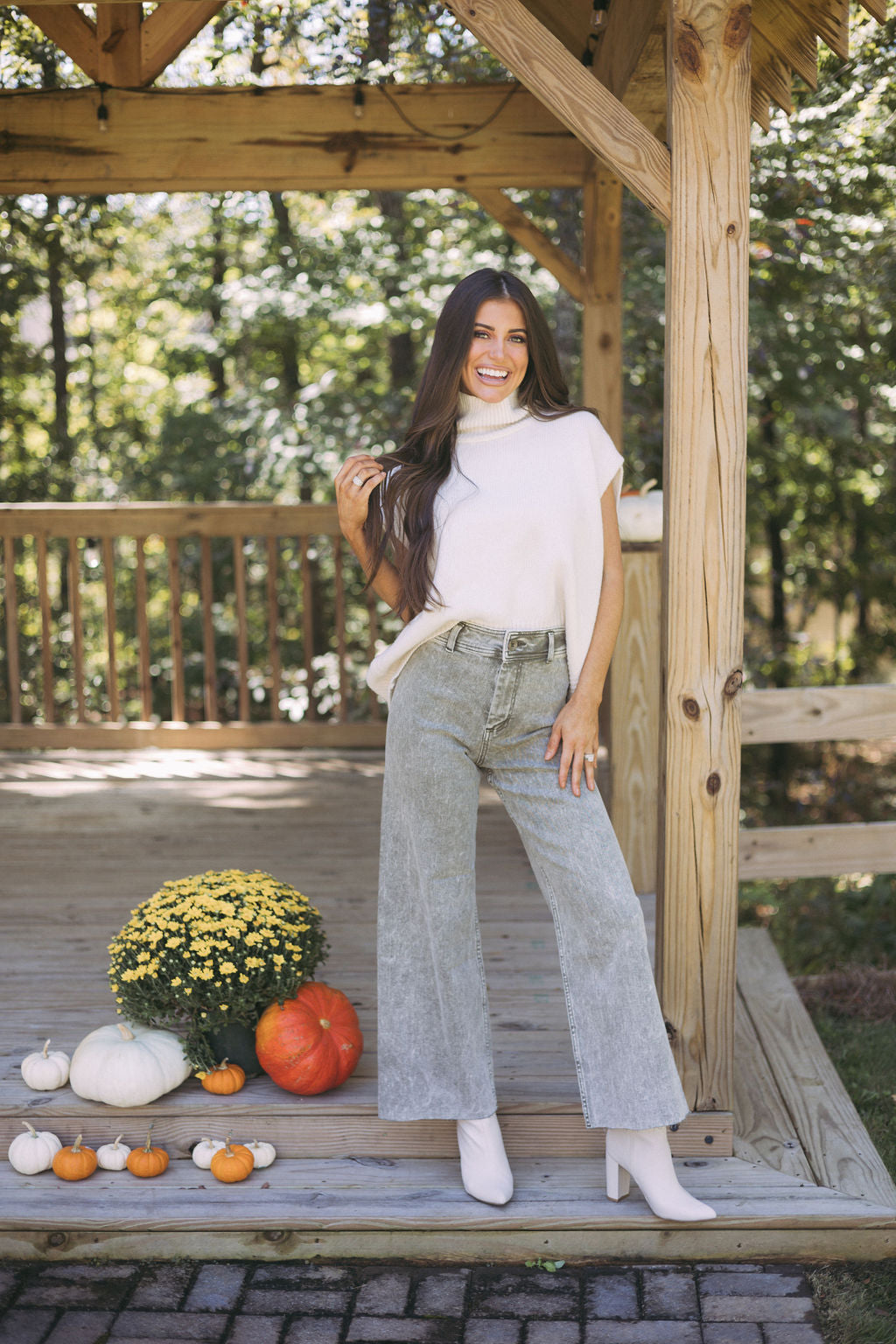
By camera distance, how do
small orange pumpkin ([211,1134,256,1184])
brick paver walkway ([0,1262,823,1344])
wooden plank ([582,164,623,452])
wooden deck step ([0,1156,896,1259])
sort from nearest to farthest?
brick paver walkway ([0,1262,823,1344]) → wooden deck step ([0,1156,896,1259]) → small orange pumpkin ([211,1134,256,1184]) → wooden plank ([582,164,623,452])

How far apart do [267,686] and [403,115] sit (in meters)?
4.04

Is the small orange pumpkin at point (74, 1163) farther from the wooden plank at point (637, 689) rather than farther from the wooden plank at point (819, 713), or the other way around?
the wooden plank at point (637, 689)

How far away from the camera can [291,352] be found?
8.74 m

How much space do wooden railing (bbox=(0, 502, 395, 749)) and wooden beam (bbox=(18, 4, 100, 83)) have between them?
6.54 feet

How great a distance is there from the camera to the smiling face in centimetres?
218

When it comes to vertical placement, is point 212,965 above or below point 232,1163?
above

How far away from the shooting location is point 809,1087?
2.90m

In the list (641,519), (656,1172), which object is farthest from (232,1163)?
(641,519)

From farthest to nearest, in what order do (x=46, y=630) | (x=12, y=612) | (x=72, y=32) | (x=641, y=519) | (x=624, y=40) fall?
1. (x=46, y=630)
2. (x=12, y=612)
3. (x=72, y=32)
4. (x=641, y=519)
5. (x=624, y=40)

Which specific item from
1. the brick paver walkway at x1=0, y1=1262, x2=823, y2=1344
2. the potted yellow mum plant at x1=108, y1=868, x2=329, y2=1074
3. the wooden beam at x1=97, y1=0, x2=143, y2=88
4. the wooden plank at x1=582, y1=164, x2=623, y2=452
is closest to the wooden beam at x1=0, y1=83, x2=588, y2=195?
the wooden beam at x1=97, y1=0, x2=143, y2=88

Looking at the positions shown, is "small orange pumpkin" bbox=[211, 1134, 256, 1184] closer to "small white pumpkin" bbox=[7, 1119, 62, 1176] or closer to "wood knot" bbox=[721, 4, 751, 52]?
"small white pumpkin" bbox=[7, 1119, 62, 1176]

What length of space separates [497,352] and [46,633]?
3.97 metres

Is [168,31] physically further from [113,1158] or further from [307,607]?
[113,1158]

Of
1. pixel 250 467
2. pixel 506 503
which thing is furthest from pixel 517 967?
pixel 250 467
